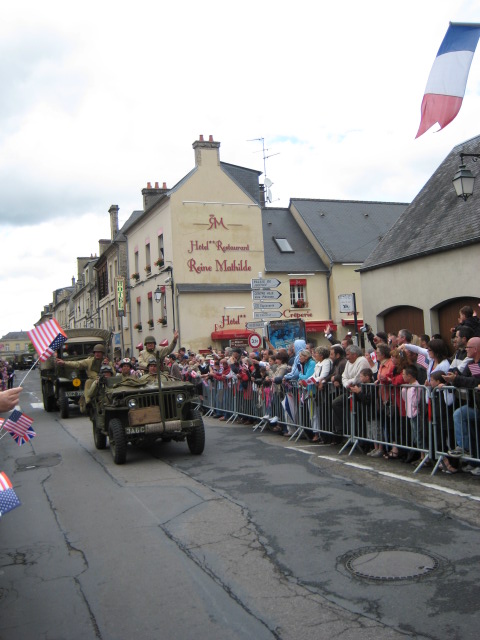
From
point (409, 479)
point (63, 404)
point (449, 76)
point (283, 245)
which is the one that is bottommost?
point (409, 479)

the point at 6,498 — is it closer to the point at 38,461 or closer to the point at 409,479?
the point at 409,479

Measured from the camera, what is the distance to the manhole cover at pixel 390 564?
4.73m

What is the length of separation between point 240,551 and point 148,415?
496 centimetres

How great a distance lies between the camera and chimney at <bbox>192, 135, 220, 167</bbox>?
103ft

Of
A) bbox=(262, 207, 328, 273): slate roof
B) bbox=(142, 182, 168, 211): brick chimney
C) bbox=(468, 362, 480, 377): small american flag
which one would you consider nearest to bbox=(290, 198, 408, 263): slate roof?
bbox=(262, 207, 328, 273): slate roof

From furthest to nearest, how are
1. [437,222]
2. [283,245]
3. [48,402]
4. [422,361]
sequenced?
[283,245] → [48,402] → [437,222] → [422,361]

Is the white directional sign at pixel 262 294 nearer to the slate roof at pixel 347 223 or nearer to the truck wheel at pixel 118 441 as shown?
the truck wheel at pixel 118 441

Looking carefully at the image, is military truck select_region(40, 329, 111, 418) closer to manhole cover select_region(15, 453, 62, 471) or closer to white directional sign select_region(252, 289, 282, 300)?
white directional sign select_region(252, 289, 282, 300)

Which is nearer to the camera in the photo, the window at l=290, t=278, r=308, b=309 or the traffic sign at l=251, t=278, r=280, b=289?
the traffic sign at l=251, t=278, r=280, b=289

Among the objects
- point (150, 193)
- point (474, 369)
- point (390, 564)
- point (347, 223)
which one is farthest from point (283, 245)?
point (390, 564)

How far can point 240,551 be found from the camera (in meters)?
5.51

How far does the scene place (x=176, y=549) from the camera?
5656mm

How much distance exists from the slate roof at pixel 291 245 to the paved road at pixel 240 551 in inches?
967

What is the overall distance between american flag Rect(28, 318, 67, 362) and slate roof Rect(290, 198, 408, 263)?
28.5m
